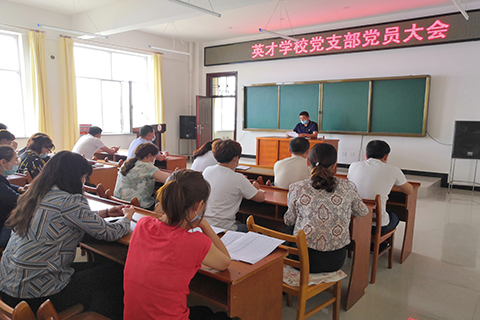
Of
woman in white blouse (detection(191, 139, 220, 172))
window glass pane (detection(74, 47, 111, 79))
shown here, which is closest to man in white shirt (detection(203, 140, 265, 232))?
woman in white blouse (detection(191, 139, 220, 172))

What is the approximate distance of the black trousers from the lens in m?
1.57

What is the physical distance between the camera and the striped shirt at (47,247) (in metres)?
1.49

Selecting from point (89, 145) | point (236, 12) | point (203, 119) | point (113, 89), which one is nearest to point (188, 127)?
point (203, 119)

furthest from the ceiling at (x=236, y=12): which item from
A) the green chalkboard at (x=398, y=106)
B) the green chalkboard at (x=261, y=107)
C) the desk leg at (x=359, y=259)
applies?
the desk leg at (x=359, y=259)

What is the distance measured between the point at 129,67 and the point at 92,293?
327 inches

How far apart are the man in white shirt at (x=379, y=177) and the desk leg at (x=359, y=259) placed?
34 cm

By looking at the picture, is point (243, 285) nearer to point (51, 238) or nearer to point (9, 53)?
point (51, 238)

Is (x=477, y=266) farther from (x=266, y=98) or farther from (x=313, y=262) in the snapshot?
(x=266, y=98)

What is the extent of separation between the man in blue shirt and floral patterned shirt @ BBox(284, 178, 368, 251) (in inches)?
191

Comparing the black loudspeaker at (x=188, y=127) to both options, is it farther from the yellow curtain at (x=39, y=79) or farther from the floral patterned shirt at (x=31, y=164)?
the floral patterned shirt at (x=31, y=164)

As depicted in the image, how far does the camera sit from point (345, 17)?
7.04 m

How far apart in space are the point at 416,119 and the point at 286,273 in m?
5.83

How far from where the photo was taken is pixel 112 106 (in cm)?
876

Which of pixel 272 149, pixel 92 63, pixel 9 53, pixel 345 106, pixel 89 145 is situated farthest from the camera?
pixel 92 63
